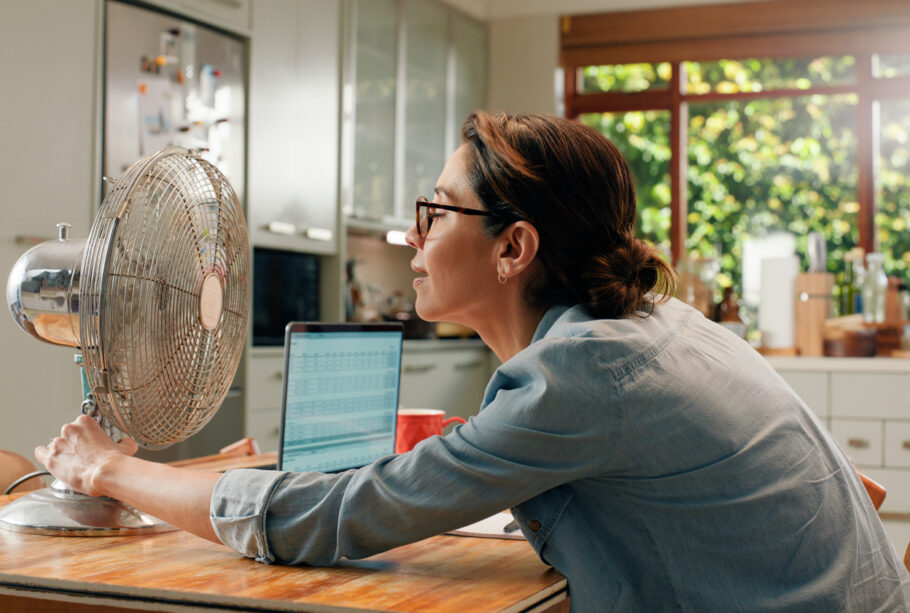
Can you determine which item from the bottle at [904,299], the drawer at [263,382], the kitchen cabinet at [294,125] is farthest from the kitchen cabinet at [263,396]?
the bottle at [904,299]

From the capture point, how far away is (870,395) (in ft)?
12.3

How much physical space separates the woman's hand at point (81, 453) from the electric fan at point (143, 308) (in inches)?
0.9

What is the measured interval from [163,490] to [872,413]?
333cm

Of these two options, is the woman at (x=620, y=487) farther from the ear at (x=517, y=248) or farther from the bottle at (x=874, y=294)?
the bottle at (x=874, y=294)

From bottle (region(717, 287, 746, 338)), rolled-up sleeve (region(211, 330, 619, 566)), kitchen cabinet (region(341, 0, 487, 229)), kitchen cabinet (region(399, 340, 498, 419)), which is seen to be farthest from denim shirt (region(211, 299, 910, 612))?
kitchen cabinet (region(341, 0, 487, 229))

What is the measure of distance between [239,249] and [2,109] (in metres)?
1.75

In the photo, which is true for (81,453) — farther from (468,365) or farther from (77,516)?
(468,365)

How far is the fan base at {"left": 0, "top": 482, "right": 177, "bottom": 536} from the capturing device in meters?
1.10

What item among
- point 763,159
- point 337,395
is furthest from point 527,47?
point 337,395

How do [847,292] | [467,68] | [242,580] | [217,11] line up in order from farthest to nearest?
[467,68]
[847,292]
[217,11]
[242,580]

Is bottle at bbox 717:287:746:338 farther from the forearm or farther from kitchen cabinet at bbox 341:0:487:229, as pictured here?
the forearm

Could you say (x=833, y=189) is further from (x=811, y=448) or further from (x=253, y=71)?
(x=811, y=448)

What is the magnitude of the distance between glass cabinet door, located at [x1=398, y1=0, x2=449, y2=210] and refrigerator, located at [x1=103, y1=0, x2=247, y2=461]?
1291 millimetres

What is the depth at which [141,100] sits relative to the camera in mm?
3102
